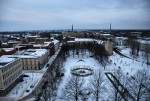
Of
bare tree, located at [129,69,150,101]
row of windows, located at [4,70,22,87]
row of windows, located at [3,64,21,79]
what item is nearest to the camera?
bare tree, located at [129,69,150,101]

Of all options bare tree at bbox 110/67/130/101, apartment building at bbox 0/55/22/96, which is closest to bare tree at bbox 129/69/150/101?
bare tree at bbox 110/67/130/101

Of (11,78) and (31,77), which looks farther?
(31,77)

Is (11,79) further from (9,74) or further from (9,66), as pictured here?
(9,66)

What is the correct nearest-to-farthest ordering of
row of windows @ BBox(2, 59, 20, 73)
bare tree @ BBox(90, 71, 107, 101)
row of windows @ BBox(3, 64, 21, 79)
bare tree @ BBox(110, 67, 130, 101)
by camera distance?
Result: bare tree @ BBox(110, 67, 130, 101)
bare tree @ BBox(90, 71, 107, 101)
row of windows @ BBox(2, 59, 20, 73)
row of windows @ BBox(3, 64, 21, 79)

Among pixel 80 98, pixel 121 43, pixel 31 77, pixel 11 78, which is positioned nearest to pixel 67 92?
pixel 80 98

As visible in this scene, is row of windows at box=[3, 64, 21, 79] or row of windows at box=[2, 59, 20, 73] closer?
row of windows at box=[2, 59, 20, 73]

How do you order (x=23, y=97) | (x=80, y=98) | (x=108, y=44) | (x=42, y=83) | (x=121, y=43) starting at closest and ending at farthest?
(x=80, y=98), (x=23, y=97), (x=42, y=83), (x=108, y=44), (x=121, y=43)

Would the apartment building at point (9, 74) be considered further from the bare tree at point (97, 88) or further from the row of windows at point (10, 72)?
the bare tree at point (97, 88)

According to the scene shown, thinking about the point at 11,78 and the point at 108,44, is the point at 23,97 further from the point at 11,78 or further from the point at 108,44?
the point at 108,44

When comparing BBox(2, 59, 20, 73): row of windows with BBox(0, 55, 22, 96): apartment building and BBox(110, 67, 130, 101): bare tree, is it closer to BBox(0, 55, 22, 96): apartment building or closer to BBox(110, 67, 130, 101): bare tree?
BBox(0, 55, 22, 96): apartment building
